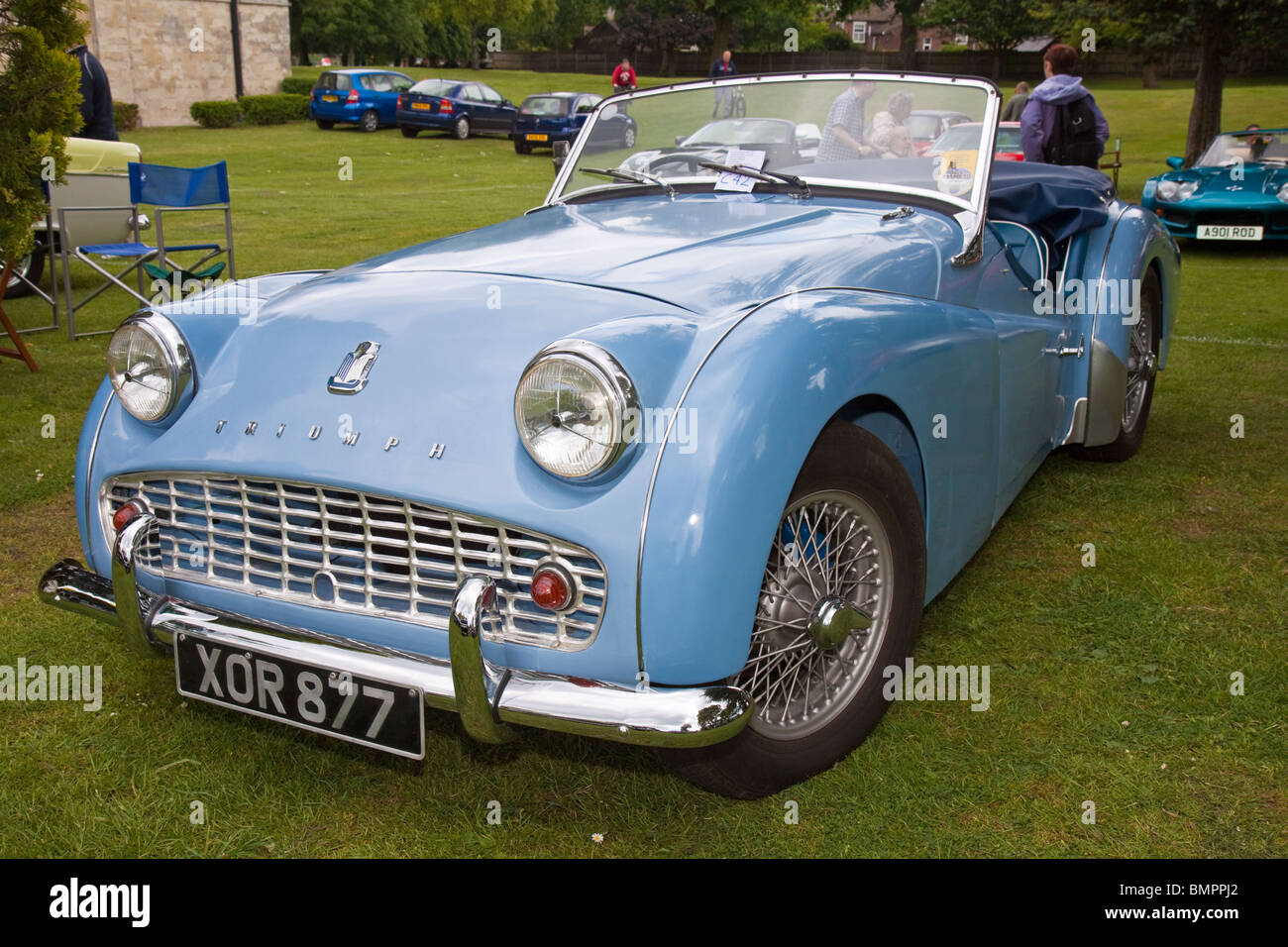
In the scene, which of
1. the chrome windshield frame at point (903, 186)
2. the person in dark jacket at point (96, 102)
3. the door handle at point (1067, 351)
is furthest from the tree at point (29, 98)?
the door handle at point (1067, 351)

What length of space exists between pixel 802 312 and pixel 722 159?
56.8 inches

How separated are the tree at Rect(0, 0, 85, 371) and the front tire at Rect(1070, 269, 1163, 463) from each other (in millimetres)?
5344

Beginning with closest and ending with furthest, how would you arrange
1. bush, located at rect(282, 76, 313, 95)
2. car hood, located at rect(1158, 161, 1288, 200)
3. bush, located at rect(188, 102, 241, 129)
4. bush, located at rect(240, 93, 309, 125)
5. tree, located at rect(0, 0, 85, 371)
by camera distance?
tree, located at rect(0, 0, 85, 371) < car hood, located at rect(1158, 161, 1288, 200) < bush, located at rect(188, 102, 241, 129) < bush, located at rect(240, 93, 309, 125) < bush, located at rect(282, 76, 313, 95)

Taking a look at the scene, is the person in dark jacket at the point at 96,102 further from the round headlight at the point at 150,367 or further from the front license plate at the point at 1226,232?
the front license plate at the point at 1226,232

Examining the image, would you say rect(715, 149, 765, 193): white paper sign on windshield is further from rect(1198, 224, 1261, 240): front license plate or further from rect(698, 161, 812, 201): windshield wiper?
rect(1198, 224, 1261, 240): front license plate

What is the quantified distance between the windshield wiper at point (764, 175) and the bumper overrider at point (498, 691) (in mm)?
1856

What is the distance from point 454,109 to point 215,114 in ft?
24.7

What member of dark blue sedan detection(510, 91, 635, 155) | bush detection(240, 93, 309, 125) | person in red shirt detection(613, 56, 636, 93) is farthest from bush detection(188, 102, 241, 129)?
person in red shirt detection(613, 56, 636, 93)

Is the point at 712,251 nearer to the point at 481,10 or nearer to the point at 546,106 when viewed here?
the point at 546,106

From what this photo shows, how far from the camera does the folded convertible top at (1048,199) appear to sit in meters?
3.88

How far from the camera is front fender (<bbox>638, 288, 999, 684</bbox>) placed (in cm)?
197

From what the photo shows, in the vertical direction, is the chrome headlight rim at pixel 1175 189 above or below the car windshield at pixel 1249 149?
below

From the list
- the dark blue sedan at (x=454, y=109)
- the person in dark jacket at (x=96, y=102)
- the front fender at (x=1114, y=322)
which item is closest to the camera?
the front fender at (x=1114, y=322)
